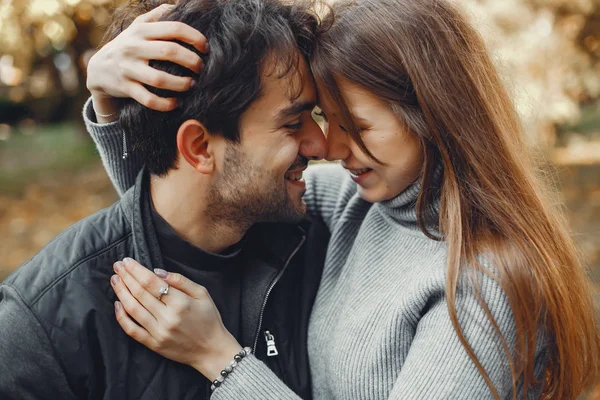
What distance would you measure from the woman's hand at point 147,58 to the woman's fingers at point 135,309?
25.2 inches

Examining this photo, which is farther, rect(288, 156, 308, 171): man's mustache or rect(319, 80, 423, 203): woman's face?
rect(288, 156, 308, 171): man's mustache

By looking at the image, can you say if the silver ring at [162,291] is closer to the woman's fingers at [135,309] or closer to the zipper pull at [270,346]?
the woman's fingers at [135,309]

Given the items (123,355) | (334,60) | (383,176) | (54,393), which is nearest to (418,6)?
(334,60)

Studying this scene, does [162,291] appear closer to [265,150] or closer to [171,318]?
[171,318]

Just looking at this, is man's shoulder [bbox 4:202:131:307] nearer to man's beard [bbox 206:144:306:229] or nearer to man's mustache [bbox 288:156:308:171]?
man's beard [bbox 206:144:306:229]

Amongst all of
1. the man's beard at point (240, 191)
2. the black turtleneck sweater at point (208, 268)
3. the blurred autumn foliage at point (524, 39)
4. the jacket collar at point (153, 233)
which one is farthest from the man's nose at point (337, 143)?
the blurred autumn foliage at point (524, 39)

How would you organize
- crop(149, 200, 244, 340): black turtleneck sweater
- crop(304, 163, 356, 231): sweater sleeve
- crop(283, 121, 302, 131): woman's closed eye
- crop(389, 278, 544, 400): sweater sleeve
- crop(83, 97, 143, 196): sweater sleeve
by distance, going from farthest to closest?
crop(304, 163, 356, 231): sweater sleeve, crop(83, 97, 143, 196): sweater sleeve, crop(283, 121, 302, 131): woman's closed eye, crop(149, 200, 244, 340): black turtleneck sweater, crop(389, 278, 544, 400): sweater sleeve

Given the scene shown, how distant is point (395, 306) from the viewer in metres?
2.20

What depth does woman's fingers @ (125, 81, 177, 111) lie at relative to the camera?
2.24 metres

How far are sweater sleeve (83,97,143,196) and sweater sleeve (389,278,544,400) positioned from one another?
1.41 metres

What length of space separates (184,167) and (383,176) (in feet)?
2.44

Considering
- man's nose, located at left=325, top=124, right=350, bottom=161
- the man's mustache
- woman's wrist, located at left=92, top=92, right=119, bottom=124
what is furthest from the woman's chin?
woman's wrist, located at left=92, top=92, right=119, bottom=124

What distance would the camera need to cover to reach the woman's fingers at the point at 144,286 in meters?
2.15

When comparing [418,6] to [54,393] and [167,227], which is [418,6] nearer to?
[167,227]
